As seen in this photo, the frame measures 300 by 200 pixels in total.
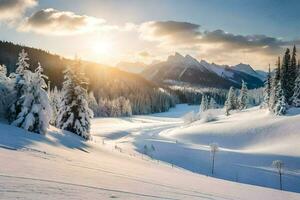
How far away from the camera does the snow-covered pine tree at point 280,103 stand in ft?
283

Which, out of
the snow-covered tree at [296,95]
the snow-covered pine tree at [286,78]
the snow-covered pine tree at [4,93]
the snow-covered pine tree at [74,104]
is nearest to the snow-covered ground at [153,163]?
the snow-covered pine tree at [74,104]


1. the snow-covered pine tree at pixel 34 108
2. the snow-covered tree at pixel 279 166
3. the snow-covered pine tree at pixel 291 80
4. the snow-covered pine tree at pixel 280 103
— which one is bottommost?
the snow-covered tree at pixel 279 166

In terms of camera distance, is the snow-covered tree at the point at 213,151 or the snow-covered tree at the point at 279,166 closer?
the snow-covered tree at the point at 279,166

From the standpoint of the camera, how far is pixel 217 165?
206ft

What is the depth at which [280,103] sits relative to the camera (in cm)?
8700

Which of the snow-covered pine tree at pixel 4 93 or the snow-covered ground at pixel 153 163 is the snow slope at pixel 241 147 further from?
the snow-covered pine tree at pixel 4 93

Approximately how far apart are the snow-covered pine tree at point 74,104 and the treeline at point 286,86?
177ft

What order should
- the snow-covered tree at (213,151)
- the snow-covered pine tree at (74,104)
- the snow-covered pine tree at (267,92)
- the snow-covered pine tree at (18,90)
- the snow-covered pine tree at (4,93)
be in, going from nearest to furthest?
the snow-covered pine tree at (18,90) → the snow-covered pine tree at (4,93) → the snow-covered pine tree at (74,104) → the snow-covered tree at (213,151) → the snow-covered pine tree at (267,92)

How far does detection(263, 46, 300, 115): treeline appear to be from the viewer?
88000 millimetres

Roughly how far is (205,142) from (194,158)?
55.7 ft

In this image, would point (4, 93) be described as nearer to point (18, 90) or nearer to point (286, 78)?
point (18, 90)

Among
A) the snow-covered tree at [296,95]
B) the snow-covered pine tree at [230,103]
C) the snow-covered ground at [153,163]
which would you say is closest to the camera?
the snow-covered ground at [153,163]

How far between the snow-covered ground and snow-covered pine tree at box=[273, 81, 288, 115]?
2.08 metres

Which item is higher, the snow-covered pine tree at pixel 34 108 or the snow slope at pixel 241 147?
the snow-covered pine tree at pixel 34 108
